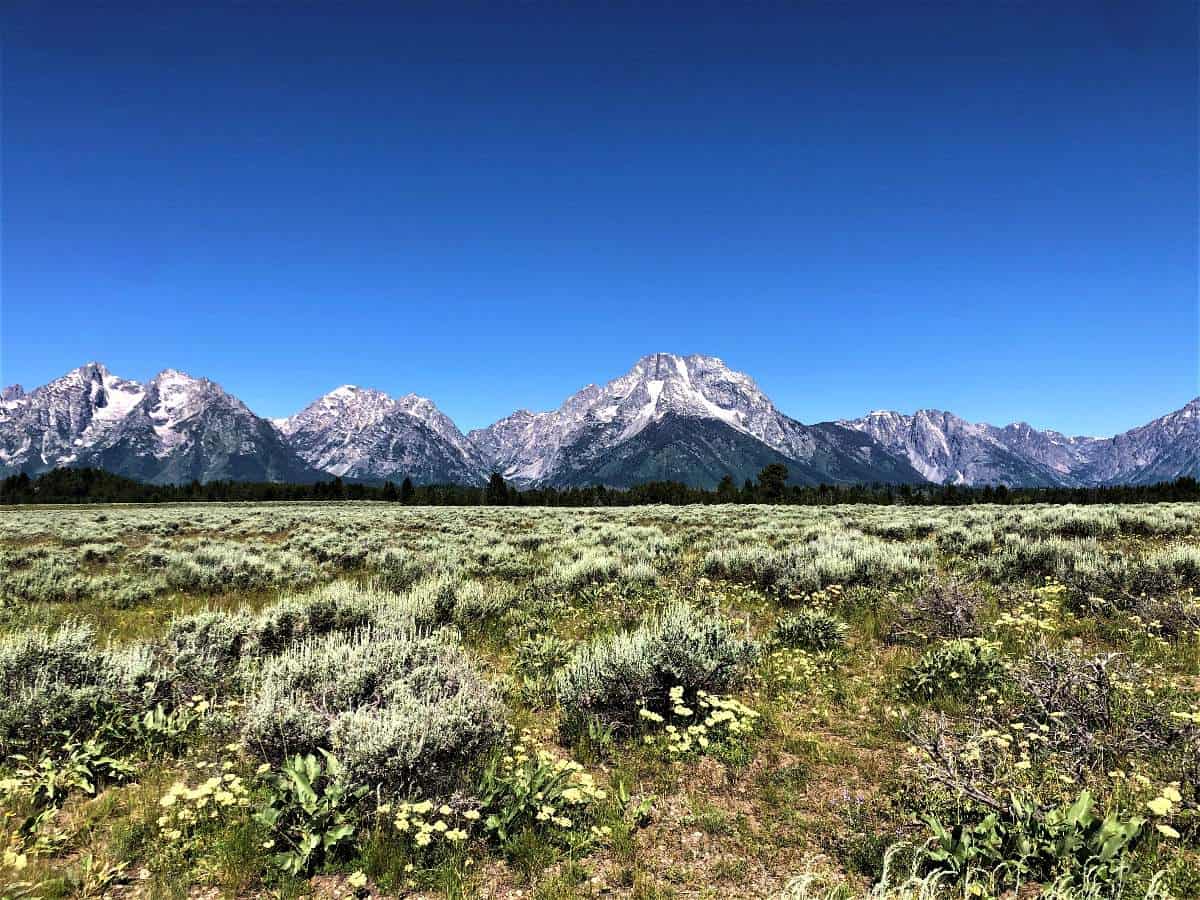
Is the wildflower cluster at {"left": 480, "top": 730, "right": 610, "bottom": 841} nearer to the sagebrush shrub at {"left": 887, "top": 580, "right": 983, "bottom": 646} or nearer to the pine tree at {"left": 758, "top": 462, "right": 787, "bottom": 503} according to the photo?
the sagebrush shrub at {"left": 887, "top": 580, "right": 983, "bottom": 646}

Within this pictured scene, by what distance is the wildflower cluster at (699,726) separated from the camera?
17.5 feet

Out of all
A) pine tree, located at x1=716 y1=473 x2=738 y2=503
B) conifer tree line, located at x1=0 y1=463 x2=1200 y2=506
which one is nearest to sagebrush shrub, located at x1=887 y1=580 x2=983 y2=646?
conifer tree line, located at x1=0 y1=463 x2=1200 y2=506

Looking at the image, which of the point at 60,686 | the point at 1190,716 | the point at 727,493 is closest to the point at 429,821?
the point at 60,686

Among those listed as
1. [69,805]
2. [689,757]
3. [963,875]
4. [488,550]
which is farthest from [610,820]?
[488,550]

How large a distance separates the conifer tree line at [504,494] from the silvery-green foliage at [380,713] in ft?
313

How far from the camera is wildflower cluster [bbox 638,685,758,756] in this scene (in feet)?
17.5

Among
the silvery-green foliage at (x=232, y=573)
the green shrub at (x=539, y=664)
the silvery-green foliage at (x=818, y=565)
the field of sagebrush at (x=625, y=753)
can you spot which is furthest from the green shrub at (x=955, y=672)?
the silvery-green foliage at (x=232, y=573)

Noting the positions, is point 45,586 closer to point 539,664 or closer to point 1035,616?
point 539,664

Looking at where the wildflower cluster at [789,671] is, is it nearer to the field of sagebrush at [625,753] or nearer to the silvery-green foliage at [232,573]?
the field of sagebrush at [625,753]

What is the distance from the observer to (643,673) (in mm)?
6191

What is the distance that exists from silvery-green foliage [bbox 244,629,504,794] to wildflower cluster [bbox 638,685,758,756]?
1743 millimetres

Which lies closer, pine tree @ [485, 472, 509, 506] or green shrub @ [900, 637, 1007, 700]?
green shrub @ [900, 637, 1007, 700]

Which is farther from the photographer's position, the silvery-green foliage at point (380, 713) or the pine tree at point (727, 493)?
the pine tree at point (727, 493)

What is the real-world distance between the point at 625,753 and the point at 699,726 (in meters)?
0.85
